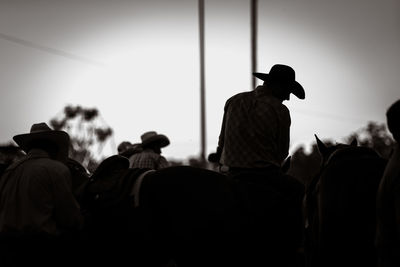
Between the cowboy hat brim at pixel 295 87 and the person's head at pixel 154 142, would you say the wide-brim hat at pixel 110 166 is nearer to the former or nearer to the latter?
the cowboy hat brim at pixel 295 87

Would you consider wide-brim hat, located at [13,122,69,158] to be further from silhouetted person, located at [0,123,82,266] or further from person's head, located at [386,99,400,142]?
person's head, located at [386,99,400,142]

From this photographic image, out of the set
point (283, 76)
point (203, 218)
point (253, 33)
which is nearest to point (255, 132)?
point (283, 76)

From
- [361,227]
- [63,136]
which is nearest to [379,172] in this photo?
[361,227]

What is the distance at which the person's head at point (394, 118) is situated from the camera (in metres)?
5.75

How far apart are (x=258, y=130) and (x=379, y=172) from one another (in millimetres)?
1155

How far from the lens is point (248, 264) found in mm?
6516

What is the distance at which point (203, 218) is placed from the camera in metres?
6.56

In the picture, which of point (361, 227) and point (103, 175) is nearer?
point (361, 227)

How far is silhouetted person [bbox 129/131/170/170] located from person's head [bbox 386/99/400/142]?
20.5ft

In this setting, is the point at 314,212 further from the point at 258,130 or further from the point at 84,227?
the point at 84,227

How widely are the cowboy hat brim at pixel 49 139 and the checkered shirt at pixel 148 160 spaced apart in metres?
3.73

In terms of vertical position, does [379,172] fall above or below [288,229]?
above

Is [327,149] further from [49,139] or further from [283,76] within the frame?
[49,139]

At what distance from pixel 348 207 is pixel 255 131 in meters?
1.09
